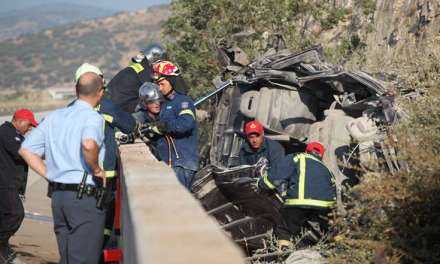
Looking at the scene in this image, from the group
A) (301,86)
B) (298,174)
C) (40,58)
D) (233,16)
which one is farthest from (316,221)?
(40,58)

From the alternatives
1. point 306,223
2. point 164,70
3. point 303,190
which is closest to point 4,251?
point 164,70

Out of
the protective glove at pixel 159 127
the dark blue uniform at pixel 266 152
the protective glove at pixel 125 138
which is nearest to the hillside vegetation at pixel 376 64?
the dark blue uniform at pixel 266 152

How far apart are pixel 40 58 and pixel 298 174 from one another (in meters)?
107

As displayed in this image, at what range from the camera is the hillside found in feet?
332

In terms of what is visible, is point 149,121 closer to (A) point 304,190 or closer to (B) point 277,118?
(B) point 277,118

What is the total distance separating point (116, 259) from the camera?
6.31m

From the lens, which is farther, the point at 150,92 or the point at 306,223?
the point at 150,92

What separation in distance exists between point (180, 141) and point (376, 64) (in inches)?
160

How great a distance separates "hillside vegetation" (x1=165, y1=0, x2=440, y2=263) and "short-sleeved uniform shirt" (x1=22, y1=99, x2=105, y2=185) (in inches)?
77.3

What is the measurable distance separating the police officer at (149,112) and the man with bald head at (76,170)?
257cm

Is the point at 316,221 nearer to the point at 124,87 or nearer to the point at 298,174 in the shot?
the point at 298,174

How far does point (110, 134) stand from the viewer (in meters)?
6.76

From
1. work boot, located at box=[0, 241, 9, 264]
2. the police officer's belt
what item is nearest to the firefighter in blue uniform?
the police officer's belt

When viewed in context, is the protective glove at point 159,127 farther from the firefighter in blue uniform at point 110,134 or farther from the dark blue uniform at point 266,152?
the dark blue uniform at point 266,152
